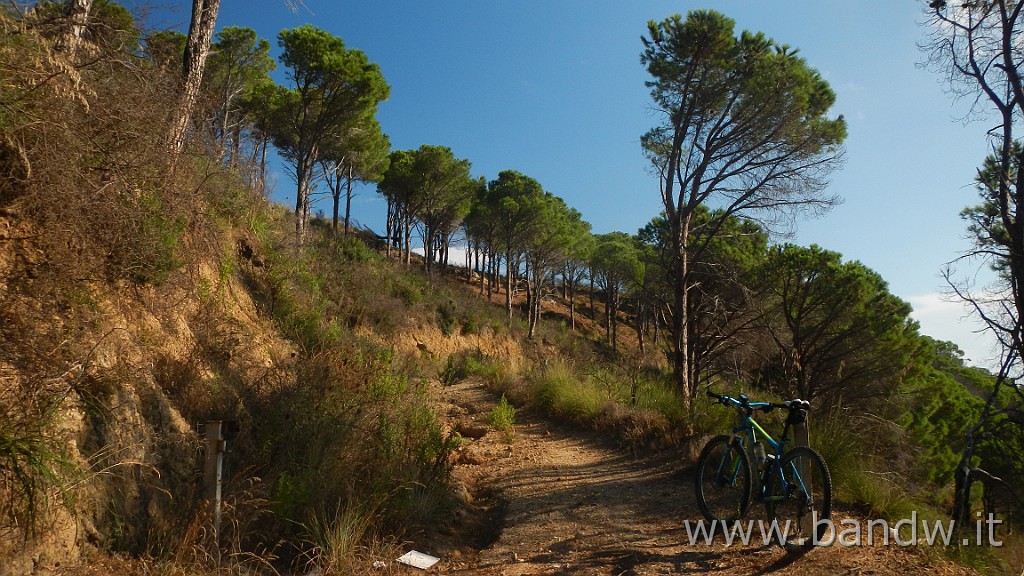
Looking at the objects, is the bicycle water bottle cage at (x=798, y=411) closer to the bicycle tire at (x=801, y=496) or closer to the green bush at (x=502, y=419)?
the bicycle tire at (x=801, y=496)

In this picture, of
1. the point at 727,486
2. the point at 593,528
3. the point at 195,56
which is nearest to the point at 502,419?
the point at 593,528

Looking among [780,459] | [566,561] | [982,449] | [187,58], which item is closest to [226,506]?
[566,561]

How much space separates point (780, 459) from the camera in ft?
11.8

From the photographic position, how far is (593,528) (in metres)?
4.30

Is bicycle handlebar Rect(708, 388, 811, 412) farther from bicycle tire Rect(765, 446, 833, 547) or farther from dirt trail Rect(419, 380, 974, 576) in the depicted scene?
dirt trail Rect(419, 380, 974, 576)

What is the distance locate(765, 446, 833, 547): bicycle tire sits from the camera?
10.9 feet

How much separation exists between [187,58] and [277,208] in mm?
3924

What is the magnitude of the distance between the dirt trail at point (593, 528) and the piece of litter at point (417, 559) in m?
0.06

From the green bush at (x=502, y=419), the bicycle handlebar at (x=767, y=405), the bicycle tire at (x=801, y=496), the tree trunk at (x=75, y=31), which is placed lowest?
the green bush at (x=502, y=419)

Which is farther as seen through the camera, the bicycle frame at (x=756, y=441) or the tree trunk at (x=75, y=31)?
the tree trunk at (x=75, y=31)

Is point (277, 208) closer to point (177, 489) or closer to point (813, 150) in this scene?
point (177, 489)

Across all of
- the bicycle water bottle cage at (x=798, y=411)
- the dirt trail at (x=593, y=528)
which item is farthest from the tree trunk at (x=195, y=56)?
the bicycle water bottle cage at (x=798, y=411)

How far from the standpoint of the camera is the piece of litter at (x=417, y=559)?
352 centimetres

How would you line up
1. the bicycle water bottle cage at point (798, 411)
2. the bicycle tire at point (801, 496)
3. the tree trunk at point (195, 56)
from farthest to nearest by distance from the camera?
the tree trunk at point (195, 56), the bicycle water bottle cage at point (798, 411), the bicycle tire at point (801, 496)
